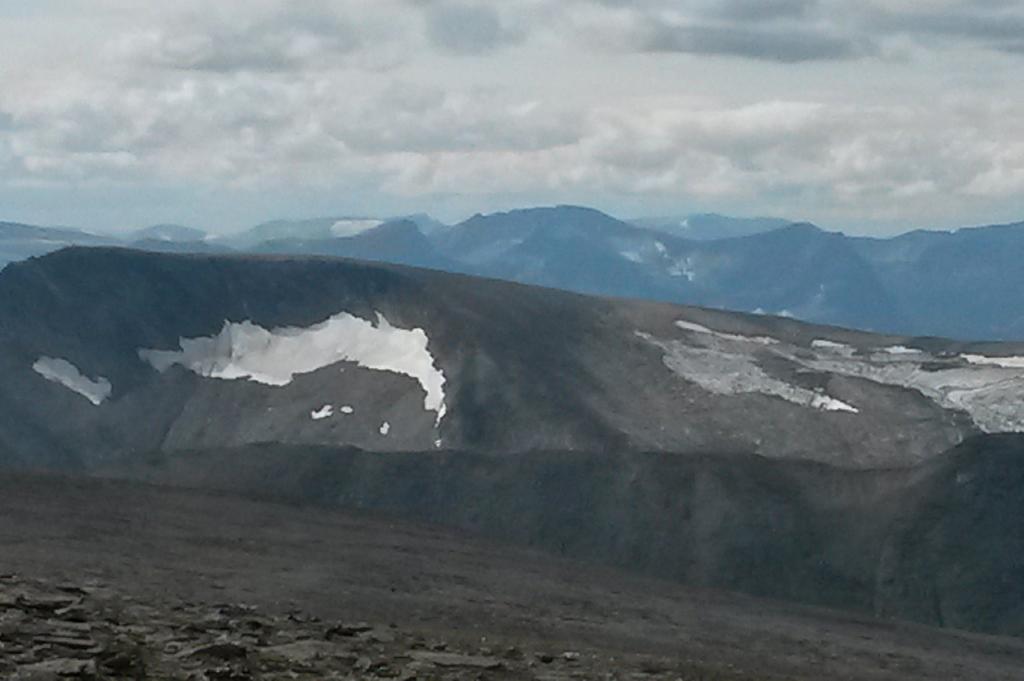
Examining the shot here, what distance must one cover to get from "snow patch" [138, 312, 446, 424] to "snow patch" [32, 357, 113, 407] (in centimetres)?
502

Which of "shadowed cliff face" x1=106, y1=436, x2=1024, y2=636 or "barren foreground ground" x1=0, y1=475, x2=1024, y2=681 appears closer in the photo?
"barren foreground ground" x1=0, y1=475, x2=1024, y2=681

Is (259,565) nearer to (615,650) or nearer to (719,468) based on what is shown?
(615,650)

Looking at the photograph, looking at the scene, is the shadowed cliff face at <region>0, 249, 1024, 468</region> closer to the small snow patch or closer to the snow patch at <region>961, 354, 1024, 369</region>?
the small snow patch

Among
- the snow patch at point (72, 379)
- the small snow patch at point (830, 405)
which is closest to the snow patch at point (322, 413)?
the snow patch at point (72, 379)

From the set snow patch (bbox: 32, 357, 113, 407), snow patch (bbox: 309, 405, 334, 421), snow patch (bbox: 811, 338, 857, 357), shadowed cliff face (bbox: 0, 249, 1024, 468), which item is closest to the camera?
shadowed cliff face (bbox: 0, 249, 1024, 468)

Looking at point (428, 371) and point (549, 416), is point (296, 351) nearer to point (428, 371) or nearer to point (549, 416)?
point (428, 371)

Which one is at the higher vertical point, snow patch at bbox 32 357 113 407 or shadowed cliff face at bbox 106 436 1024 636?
snow patch at bbox 32 357 113 407

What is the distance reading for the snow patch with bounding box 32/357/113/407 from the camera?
4316 inches

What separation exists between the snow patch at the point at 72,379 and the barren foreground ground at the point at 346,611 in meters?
48.7

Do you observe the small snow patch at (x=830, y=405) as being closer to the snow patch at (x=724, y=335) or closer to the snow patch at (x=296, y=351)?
the snow patch at (x=724, y=335)

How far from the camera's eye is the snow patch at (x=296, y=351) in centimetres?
11050

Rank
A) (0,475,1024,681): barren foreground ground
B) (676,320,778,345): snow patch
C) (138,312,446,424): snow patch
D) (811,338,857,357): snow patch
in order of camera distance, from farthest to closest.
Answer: (676,320,778,345): snow patch, (811,338,857,357): snow patch, (138,312,446,424): snow patch, (0,475,1024,681): barren foreground ground

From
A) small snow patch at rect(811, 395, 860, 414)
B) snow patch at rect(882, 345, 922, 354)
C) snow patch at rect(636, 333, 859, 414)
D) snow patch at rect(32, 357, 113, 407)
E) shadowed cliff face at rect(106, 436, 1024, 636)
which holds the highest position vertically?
snow patch at rect(882, 345, 922, 354)

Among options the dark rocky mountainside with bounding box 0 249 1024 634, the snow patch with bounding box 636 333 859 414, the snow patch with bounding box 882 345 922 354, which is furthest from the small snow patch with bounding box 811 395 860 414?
the snow patch with bounding box 882 345 922 354
